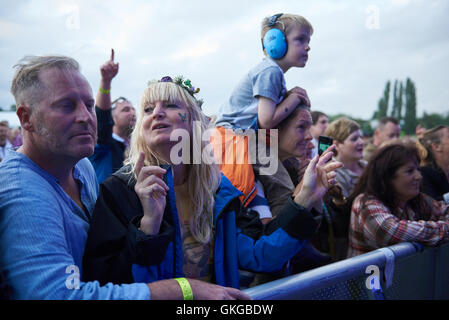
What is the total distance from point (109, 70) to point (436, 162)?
3.63 meters

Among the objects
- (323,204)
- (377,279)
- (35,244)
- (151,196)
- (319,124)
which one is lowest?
(377,279)

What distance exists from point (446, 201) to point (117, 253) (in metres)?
2.96

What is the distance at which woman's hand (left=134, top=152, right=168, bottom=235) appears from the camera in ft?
4.31

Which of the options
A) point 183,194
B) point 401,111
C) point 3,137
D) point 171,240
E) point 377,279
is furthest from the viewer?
point 401,111

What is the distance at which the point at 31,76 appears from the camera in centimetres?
128

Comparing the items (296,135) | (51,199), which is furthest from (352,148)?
(51,199)

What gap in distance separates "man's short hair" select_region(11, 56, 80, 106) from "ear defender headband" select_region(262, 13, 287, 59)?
1350 mm

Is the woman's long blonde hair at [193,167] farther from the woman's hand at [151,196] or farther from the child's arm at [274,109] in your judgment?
the child's arm at [274,109]

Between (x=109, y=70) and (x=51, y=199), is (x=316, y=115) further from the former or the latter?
(x=51, y=199)

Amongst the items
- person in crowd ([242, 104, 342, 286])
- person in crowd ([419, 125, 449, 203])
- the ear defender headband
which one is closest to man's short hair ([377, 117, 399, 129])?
person in crowd ([419, 125, 449, 203])

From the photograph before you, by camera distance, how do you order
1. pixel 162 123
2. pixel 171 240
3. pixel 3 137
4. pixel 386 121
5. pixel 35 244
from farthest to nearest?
pixel 3 137 < pixel 386 121 < pixel 162 123 < pixel 171 240 < pixel 35 244

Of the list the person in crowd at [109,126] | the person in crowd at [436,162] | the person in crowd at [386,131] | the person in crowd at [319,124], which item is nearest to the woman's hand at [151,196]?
the person in crowd at [109,126]

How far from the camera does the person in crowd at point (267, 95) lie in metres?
2.19

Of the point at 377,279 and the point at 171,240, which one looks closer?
the point at 171,240
